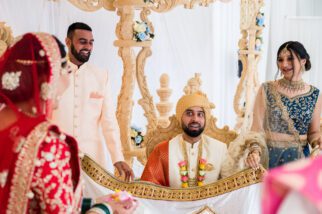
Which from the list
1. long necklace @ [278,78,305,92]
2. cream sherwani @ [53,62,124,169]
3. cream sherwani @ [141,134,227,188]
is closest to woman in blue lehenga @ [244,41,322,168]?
long necklace @ [278,78,305,92]

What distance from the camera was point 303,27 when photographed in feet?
22.0

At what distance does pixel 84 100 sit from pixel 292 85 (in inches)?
47.6

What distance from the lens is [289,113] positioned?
3438 millimetres

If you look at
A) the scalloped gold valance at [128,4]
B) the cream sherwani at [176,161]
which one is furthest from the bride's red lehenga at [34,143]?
the scalloped gold valance at [128,4]

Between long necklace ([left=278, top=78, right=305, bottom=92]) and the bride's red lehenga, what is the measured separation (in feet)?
6.14

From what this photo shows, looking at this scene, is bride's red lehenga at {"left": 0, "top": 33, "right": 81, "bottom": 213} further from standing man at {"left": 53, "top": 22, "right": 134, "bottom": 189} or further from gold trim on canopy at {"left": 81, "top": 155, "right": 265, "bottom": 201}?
standing man at {"left": 53, "top": 22, "right": 134, "bottom": 189}

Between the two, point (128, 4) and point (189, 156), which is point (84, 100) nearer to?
point (189, 156)

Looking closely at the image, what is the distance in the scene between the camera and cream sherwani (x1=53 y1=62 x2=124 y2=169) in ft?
11.3

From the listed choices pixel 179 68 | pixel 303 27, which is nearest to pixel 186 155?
pixel 179 68

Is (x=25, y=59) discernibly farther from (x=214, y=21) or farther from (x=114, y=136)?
(x=214, y=21)

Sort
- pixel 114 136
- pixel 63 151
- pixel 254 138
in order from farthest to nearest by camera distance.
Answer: pixel 114 136 → pixel 254 138 → pixel 63 151

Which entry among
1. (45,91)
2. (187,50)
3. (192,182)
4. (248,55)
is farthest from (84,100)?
(187,50)

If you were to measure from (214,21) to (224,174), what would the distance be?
10.6ft

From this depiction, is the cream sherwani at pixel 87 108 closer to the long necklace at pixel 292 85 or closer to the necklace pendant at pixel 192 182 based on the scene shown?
the necklace pendant at pixel 192 182
